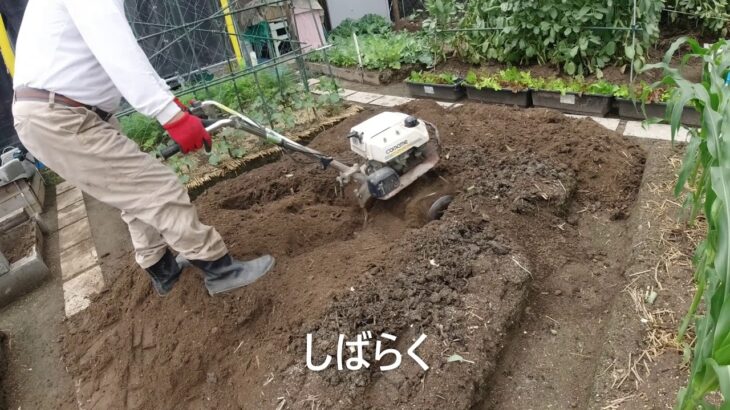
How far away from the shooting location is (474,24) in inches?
238

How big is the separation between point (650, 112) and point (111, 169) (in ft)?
13.9

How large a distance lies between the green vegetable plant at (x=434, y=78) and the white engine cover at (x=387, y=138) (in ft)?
7.93

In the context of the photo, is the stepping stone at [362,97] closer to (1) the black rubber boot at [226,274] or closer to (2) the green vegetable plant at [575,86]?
(2) the green vegetable plant at [575,86]

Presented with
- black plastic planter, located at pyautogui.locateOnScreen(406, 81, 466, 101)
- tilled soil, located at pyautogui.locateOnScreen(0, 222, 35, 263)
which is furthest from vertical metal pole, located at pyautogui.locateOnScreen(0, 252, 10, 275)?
black plastic planter, located at pyautogui.locateOnScreen(406, 81, 466, 101)

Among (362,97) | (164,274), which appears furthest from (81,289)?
(362,97)

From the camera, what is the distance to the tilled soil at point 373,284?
2439mm

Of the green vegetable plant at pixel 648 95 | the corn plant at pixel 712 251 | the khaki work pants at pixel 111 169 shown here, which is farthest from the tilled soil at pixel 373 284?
the corn plant at pixel 712 251

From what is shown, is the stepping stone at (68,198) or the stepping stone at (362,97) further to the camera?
the stepping stone at (362,97)

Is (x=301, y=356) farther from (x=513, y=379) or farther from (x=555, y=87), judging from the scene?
(x=555, y=87)

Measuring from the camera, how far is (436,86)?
5.68 meters

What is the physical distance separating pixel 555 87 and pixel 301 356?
3.71 meters

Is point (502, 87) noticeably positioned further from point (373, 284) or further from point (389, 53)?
point (373, 284)

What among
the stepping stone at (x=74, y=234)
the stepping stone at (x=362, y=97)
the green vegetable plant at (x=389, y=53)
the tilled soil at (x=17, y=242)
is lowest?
the stepping stone at (x=74, y=234)

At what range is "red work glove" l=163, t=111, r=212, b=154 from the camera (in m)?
2.57
